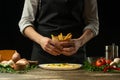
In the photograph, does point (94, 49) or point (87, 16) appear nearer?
point (87, 16)

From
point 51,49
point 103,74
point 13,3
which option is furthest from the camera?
point 13,3

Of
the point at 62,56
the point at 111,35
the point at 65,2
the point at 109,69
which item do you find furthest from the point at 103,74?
the point at 111,35

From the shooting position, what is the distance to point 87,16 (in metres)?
3.27

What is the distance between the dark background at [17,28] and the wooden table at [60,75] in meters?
2.97

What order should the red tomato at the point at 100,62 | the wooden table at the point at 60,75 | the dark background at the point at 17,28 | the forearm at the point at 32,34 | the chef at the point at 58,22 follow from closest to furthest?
the wooden table at the point at 60,75 → the red tomato at the point at 100,62 → the forearm at the point at 32,34 → the chef at the point at 58,22 → the dark background at the point at 17,28

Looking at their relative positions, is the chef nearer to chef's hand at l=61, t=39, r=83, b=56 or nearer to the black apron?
the black apron

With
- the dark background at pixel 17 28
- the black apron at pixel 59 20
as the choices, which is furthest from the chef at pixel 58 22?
the dark background at pixel 17 28

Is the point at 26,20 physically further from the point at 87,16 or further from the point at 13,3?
the point at 13,3

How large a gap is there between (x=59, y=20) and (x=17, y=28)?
233 cm

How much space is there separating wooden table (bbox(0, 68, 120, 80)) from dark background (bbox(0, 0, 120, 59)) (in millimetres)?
2975

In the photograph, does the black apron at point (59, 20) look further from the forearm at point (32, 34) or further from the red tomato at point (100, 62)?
the red tomato at point (100, 62)

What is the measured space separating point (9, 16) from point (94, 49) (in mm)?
1441

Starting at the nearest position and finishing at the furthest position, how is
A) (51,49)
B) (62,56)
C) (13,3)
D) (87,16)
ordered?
(51,49), (62,56), (87,16), (13,3)

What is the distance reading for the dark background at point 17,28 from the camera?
5289 millimetres
